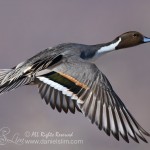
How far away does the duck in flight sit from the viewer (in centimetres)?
339

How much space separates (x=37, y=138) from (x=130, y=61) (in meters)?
1.35

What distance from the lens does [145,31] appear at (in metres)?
6.61

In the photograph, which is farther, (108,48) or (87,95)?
(108,48)

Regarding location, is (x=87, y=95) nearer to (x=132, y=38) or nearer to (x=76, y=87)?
(x=76, y=87)

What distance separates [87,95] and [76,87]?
59mm

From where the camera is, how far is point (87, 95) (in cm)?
348

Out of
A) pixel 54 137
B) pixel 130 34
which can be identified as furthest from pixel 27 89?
pixel 130 34

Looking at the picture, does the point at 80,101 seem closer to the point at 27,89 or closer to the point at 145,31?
the point at 27,89
